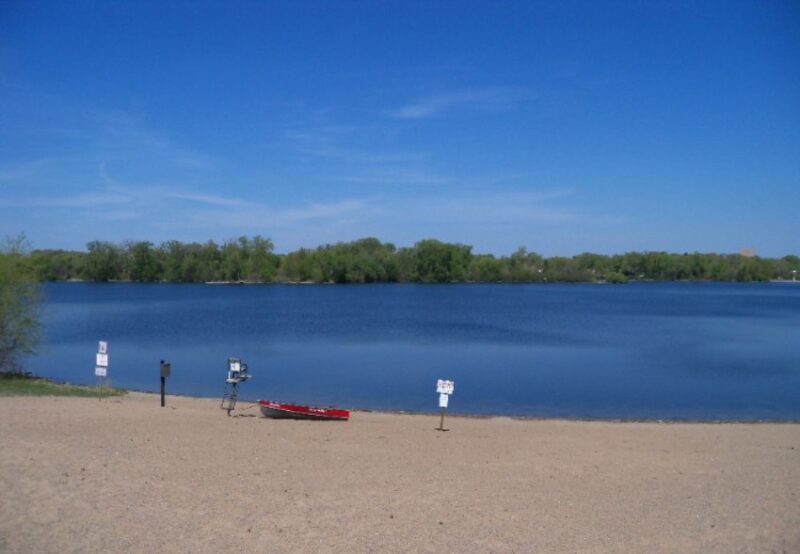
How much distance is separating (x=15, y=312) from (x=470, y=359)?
63.5ft

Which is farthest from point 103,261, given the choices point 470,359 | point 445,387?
point 445,387

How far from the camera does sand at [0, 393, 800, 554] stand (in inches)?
316

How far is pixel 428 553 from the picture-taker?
7.69 m

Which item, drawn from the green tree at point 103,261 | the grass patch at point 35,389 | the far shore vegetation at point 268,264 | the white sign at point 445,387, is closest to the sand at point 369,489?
the white sign at point 445,387

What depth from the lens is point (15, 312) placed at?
71.5 ft

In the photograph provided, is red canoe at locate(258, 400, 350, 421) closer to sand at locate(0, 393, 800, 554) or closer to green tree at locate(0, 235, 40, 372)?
sand at locate(0, 393, 800, 554)

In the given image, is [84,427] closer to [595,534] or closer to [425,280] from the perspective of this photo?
[595,534]

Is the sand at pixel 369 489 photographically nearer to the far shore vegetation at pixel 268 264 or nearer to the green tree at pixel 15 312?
the green tree at pixel 15 312

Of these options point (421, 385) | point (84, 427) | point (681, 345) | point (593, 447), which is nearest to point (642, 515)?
point (593, 447)

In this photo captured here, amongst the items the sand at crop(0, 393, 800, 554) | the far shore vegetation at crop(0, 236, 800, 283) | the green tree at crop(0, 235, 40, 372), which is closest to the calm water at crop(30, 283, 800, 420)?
the green tree at crop(0, 235, 40, 372)

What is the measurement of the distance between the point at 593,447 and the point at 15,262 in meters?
18.7

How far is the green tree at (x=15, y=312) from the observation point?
2158cm

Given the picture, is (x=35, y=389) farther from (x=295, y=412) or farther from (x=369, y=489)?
(x=369, y=489)

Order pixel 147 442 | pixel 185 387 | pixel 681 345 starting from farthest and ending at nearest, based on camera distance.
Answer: pixel 681 345 < pixel 185 387 < pixel 147 442
